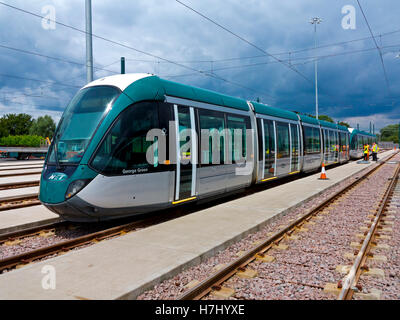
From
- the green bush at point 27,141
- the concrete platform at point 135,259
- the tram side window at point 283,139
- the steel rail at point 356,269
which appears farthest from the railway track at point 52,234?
the green bush at point 27,141

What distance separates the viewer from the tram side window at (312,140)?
17.0 metres

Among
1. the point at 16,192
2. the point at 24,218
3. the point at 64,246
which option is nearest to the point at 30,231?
the point at 24,218

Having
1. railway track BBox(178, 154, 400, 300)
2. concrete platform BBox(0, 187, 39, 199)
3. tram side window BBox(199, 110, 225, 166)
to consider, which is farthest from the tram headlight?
concrete platform BBox(0, 187, 39, 199)

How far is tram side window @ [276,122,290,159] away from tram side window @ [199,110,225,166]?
4682 millimetres

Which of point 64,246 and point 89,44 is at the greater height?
point 89,44

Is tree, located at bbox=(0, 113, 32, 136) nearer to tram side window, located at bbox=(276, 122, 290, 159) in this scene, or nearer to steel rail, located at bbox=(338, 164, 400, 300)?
tram side window, located at bbox=(276, 122, 290, 159)

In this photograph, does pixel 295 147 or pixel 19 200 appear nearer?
pixel 19 200

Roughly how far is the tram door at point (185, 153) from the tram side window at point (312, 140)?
10252mm

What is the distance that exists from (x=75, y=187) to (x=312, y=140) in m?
14.6

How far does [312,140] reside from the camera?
1794 centimetres

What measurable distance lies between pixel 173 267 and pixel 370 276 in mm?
2677

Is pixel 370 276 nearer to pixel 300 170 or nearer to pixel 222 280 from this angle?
pixel 222 280

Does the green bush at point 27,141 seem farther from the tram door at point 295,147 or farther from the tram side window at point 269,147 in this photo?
the tram side window at point 269,147

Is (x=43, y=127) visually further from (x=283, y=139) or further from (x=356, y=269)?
(x=356, y=269)
